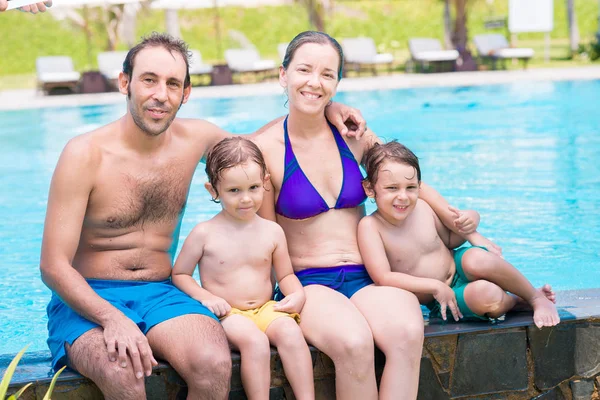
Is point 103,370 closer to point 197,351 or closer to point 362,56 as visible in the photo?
point 197,351

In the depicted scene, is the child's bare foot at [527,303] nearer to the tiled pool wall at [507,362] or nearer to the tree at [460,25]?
the tiled pool wall at [507,362]

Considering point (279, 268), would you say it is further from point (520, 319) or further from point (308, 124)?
point (520, 319)

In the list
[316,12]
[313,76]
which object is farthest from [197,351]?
[316,12]

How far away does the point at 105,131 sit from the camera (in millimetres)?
3541

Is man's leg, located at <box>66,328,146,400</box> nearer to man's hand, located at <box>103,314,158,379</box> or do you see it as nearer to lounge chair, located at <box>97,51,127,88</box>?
man's hand, located at <box>103,314,158,379</box>

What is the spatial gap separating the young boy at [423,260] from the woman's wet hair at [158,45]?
36.9 inches

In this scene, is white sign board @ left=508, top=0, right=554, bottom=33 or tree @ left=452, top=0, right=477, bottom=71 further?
tree @ left=452, top=0, right=477, bottom=71

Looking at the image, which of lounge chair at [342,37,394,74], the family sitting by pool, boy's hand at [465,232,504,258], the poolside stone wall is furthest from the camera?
lounge chair at [342,37,394,74]

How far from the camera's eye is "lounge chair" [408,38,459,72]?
22.7 meters

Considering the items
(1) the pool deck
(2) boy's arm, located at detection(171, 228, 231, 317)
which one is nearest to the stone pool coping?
(2) boy's arm, located at detection(171, 228, 231, 317)

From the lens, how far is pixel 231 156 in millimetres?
3422

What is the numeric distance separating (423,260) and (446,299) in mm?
278

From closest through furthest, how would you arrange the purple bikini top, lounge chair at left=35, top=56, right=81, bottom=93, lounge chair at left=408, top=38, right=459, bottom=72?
the purple bikini top
lounge chair at left=35, top=56, right=81, bottom=93
lounge chair at left=408, top=38, right=459, bottom=72

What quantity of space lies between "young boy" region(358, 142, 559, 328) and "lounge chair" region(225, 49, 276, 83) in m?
19.3
